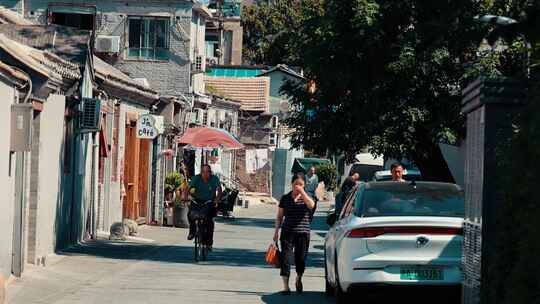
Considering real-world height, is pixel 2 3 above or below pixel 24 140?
above

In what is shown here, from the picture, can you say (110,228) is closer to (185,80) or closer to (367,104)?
(367,104)

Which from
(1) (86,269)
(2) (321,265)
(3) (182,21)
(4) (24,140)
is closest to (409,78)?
(2) (321,265)

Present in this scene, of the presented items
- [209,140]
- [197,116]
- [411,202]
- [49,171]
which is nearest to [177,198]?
[209,140]

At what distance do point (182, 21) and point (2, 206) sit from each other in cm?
2796

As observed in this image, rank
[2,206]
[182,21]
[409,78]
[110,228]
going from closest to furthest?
[2,206], [409,78], [110,228], [182,21]

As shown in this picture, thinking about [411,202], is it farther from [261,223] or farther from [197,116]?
[197,116]

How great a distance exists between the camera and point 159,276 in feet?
68.8

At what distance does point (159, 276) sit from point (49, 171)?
10.5 feet

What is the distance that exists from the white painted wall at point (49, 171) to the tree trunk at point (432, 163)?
7214 millimetres

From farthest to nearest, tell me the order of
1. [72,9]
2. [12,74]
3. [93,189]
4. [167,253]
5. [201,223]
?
[72,9]
[93,189]
[167,253]
[201,223]
[12,74]

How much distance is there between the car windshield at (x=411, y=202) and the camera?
16.5m

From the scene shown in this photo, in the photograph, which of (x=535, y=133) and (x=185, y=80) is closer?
(x=535, y=133)

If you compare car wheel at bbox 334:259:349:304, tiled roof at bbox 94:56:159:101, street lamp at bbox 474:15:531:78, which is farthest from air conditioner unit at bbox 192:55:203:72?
street lamp at bbox 474:15:531:78

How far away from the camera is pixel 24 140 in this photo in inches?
718
